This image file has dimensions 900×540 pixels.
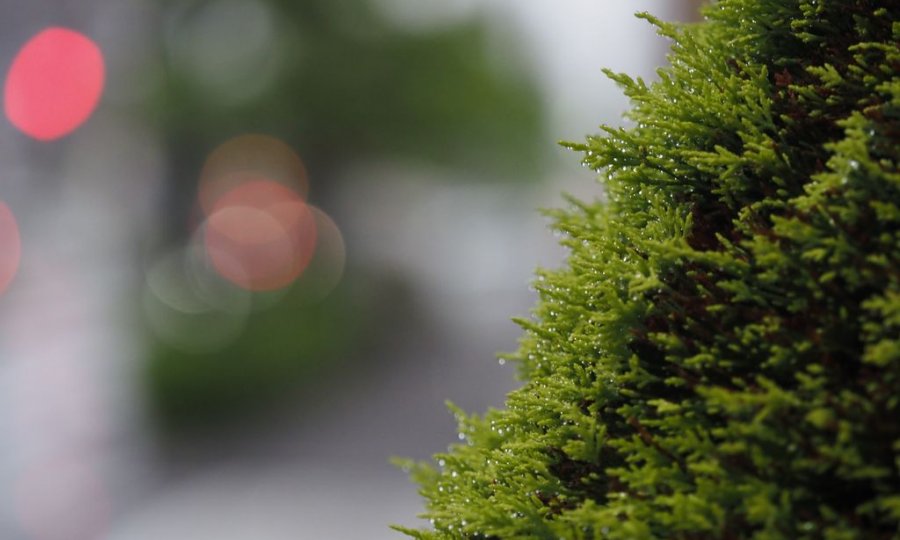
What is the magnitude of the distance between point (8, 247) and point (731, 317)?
27.9 m

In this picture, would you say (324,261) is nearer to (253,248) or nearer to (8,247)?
(253,248)

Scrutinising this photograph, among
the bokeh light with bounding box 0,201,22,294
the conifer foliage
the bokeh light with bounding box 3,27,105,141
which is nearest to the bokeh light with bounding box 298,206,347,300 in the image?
the bokeh light with bounding box 3,27,105,141

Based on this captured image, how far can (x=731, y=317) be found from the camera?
1829 millimetres

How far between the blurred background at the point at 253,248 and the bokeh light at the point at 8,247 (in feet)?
0.32

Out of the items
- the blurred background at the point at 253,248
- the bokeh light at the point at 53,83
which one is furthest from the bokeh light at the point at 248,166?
the bokeh light at the point at 53,83

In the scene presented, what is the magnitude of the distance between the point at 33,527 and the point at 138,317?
5.23m

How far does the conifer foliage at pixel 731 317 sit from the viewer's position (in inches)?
61.5

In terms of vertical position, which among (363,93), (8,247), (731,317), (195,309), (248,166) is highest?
(8,247)

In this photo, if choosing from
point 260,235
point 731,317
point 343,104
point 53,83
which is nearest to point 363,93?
point 343,104

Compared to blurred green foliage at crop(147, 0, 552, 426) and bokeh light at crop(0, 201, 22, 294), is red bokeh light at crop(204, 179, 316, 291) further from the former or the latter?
bokeh light at crop(0, 201, 22, 294)

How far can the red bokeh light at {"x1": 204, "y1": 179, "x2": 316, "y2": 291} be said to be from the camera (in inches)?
676

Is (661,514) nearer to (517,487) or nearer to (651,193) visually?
(517,487)

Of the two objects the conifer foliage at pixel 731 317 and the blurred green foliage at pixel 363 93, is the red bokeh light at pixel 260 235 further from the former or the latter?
the conifer foliage at pixel 731 317

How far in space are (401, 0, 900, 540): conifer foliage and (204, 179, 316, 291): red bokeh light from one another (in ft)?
46.9
